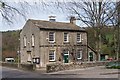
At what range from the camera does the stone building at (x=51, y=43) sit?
153ft

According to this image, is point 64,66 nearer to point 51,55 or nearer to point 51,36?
point 51,55

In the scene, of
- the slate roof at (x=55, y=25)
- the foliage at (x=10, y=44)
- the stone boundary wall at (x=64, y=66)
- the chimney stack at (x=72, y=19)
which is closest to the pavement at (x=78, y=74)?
the stone boundary wall at (x=64, y=66)

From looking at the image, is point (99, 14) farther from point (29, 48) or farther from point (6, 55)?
point (6, 55)

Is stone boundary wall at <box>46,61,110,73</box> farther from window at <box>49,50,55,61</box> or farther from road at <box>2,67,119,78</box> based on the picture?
window at <box>49,50,55,61</box>

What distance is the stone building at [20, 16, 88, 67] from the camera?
46688 mm

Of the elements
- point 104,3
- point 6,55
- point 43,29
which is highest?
point 104,3

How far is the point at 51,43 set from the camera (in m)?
47.6

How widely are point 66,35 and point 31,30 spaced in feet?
19.7

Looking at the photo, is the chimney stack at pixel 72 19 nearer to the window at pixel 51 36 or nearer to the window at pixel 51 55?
the window at pixel 51 36

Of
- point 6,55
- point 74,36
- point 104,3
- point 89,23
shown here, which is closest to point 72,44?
point 74,36

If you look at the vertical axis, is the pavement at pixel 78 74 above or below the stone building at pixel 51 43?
below

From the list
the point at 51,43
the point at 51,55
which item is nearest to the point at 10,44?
the point at 51,43

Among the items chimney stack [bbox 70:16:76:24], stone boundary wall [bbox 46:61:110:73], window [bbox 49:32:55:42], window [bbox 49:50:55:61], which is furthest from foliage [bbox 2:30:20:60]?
stone boundary wall [bbox 46:61:110:73]

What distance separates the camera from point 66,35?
163 feet
